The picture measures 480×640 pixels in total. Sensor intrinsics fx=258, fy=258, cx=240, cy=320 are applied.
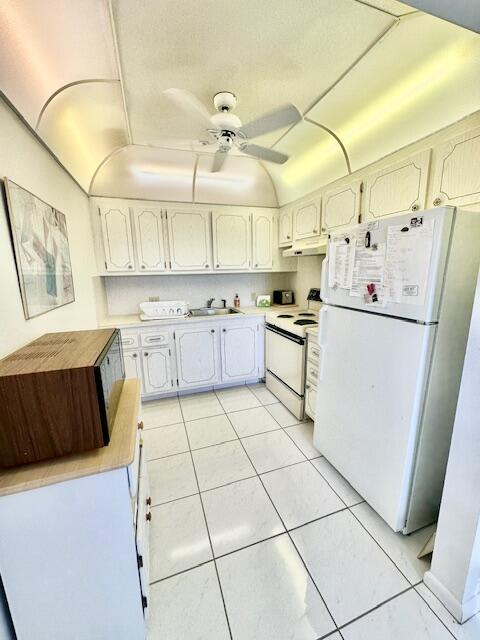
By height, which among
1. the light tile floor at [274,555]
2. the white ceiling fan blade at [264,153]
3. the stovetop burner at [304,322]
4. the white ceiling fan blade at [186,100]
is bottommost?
the light tile floor at [274,555]

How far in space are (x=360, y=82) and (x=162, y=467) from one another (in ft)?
9.51

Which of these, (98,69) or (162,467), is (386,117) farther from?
(162,467)

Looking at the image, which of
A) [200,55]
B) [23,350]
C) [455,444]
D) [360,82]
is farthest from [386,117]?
[23,350]

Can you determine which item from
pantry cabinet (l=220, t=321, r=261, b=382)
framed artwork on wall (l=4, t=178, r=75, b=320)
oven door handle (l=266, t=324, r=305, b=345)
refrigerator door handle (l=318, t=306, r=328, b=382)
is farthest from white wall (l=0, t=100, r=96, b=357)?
oven door handle (l=266, t=324, r=305, b=345)

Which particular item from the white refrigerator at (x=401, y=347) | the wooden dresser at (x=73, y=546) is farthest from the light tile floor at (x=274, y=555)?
the wooden dresser at (x=73, y=546)

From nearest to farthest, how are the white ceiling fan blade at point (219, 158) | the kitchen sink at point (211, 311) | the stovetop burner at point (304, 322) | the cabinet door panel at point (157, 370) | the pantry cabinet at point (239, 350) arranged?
the white ceiling fan blade at point (219, 158) < the stovetop burner at point (304, 322) < the cabinet door panel at point (157, 370) < the pantry cabinet at point (239, 350) < the kitchen sink at point (211, 311)

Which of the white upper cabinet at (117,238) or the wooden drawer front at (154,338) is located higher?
the white upper cabinet at (117,238)

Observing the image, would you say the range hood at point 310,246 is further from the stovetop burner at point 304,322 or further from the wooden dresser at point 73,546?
the wooden dresser at point 73,546

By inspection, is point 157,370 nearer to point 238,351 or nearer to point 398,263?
point 238,351

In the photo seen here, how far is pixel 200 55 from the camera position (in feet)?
4.59

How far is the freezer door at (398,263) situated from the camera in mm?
1121

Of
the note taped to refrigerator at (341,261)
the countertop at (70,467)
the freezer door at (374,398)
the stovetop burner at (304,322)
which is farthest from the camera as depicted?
the stovetop burner at (304,322)

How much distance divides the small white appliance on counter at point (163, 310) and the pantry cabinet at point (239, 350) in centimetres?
51

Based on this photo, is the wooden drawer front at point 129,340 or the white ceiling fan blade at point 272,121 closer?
the white ceiling fan blade at point 272,121
